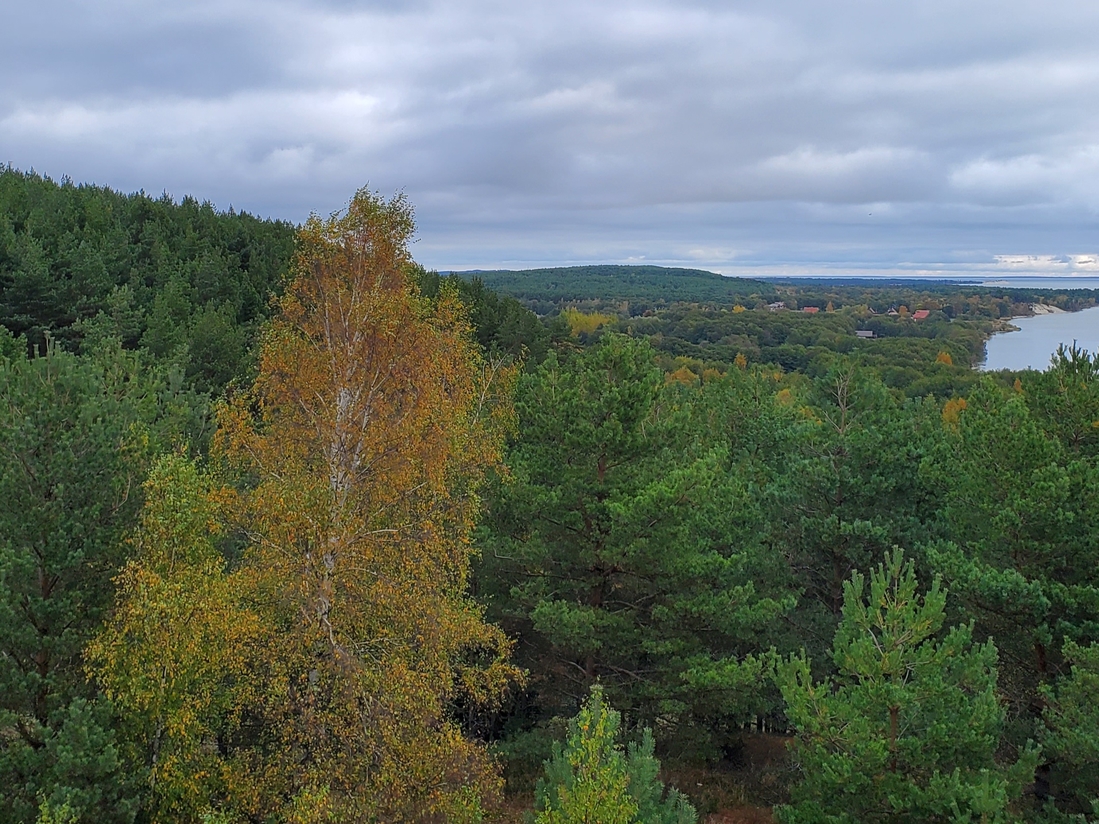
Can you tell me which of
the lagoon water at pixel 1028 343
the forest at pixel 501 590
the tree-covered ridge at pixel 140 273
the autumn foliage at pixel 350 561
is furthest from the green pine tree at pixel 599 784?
the lagoon water at pixel 1028 343

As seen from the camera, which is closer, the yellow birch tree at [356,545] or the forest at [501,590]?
the forest at [501,590]

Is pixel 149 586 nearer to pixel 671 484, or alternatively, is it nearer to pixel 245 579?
pixel 245 579

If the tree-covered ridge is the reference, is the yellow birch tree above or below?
below

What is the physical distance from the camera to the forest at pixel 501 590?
8.66 metres

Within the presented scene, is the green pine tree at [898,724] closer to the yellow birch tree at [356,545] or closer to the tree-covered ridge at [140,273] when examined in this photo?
the yellow birch tree at [356,545]

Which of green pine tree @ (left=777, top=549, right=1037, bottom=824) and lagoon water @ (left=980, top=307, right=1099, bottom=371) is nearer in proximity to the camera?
green pine tree @ (left=777, top=549, right=1037, bottom=824)

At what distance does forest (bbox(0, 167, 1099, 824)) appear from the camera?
341 inches

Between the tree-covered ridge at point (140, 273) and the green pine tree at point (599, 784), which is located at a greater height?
the tree-covered ridge at point (140, 273)

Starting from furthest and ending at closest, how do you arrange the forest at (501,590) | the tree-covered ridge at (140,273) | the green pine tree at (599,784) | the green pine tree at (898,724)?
1. the tree-covered ridge at (140,273)
2. the green pine tree at (898,724)
3. the forest at (501,590)
4. the green pine tree at (599,784)

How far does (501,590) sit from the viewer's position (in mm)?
15141

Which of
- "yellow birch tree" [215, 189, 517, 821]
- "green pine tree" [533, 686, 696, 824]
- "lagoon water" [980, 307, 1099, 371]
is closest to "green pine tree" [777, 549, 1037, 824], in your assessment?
"green pine tree" [533, 686, 696, 824]

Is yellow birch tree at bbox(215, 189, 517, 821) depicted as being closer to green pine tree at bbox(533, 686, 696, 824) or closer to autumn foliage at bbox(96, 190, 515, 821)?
autumn foliage at bbox(96, 190, 515, 821)

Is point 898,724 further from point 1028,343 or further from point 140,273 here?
point 1028,343

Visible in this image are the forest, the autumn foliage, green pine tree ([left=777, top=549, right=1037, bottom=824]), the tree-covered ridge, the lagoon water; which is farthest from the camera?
the lagoon water
